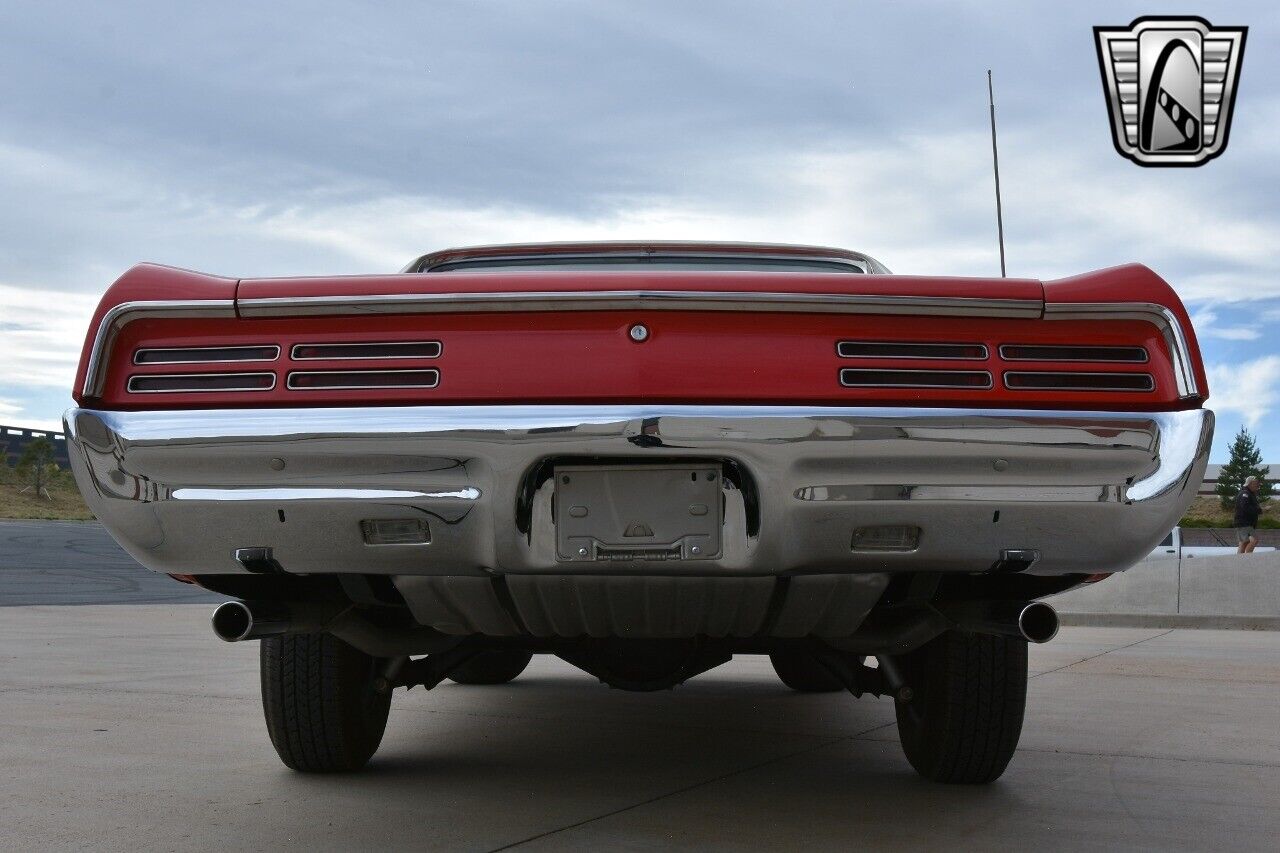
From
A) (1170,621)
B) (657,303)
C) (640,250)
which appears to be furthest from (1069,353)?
(1170,621)

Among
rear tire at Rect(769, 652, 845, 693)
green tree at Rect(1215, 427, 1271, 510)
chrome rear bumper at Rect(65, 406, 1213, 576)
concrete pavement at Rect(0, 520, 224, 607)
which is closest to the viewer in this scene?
chrome rear bumper at Rect(65, 406, 1213, 576)

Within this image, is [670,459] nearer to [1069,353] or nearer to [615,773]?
[1069,353]

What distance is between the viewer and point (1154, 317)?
2.73 metres

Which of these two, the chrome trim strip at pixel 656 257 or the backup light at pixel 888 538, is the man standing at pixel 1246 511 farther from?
the backup light at pixel 888 538

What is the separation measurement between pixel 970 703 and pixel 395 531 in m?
1.64

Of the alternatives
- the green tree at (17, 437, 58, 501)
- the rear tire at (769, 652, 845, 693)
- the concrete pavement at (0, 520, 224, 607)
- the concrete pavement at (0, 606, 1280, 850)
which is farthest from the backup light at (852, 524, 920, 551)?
the green tree at (17, 437, 58, 501)

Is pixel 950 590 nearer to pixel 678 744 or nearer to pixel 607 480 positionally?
pixel 607 480

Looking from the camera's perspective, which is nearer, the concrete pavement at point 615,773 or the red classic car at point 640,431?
the red classic car at point 640,431

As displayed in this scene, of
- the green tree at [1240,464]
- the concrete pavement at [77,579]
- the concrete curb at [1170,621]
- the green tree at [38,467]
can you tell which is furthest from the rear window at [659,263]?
the green tree at [1240,464]

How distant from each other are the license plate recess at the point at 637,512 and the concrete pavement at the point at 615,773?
0.69 metres

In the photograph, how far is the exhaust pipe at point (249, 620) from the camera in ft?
9.71

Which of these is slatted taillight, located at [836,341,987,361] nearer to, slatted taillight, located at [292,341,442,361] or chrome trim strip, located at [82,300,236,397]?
slatted taillight, located at [292,341,442,361]

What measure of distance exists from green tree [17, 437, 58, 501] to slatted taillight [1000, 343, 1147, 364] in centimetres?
5858

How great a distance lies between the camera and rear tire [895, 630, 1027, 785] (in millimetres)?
3373
